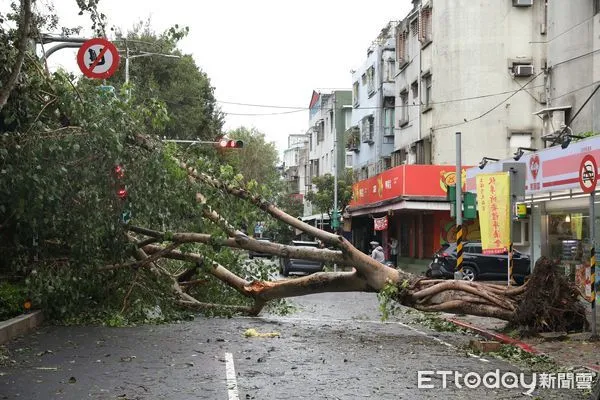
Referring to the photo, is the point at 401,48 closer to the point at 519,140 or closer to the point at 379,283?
the point at 519,140

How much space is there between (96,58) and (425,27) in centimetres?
2529

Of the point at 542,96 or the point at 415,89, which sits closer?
the point at 542,96

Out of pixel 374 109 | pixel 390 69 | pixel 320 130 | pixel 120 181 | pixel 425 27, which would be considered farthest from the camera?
pixel 320 130

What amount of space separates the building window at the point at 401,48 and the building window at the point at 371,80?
5484 millimetres

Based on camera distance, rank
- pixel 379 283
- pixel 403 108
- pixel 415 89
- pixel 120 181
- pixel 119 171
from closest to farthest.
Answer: pixel 119 171
pixel 120 181
pixel 379 283
pixel 415 89
pixel 403 108

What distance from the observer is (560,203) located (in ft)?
70.1

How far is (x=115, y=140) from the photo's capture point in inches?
461

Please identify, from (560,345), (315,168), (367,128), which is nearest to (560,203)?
(560,345)

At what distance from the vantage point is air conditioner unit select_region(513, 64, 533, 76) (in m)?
31.5

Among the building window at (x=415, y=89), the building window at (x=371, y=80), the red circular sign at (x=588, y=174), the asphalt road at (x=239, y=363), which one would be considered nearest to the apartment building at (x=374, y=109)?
the building window at (x=371, y=80)

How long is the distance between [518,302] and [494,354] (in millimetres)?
2455

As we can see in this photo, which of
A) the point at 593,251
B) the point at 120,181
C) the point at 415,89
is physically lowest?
the point at 593,251

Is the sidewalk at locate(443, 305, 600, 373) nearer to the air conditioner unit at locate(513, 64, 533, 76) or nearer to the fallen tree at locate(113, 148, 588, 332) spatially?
the fallen tree at locate(113, 148, 588, 332)
